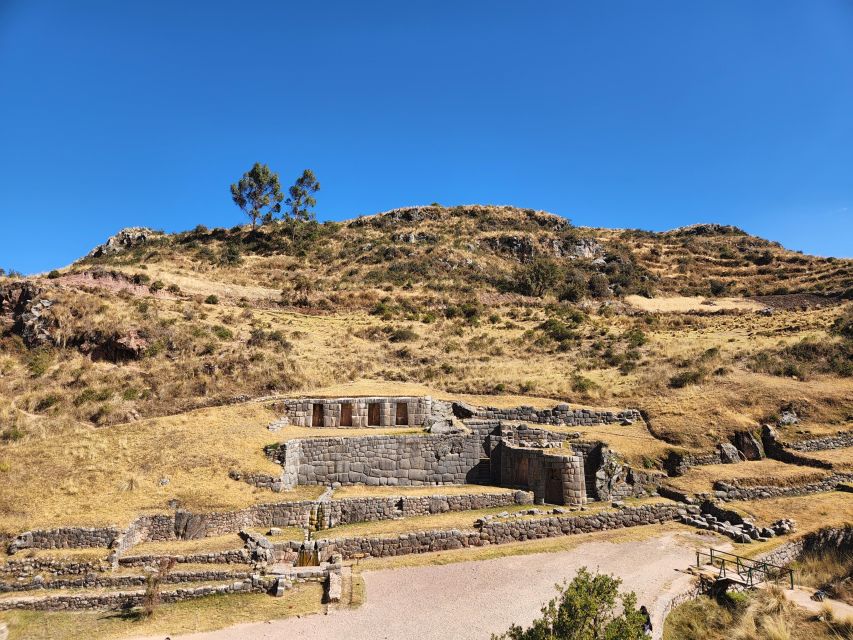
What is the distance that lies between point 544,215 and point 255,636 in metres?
91.2

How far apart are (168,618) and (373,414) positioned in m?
14.3

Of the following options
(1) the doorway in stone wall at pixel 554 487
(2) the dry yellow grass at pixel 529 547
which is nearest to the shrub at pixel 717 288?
(1) the doorway in stone wall at pixel 554 487

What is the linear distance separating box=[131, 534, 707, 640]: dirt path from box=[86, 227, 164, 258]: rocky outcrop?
65.2m

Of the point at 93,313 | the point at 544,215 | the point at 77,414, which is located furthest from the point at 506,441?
the point at 544,215

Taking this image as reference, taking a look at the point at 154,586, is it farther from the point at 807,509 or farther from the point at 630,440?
the point at 807,509

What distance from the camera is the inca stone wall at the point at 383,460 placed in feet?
75.4

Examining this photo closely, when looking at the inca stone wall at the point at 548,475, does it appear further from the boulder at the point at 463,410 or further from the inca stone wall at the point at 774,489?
the inca stone wall at the point at 774,489

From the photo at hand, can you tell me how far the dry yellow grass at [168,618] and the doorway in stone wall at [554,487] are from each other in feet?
33.6

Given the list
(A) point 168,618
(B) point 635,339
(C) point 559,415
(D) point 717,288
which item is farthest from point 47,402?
(D) point 717,288

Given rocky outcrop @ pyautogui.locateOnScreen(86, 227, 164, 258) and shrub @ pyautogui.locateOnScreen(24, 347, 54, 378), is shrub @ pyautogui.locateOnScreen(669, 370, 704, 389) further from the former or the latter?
rocky outcrop @ pyautogui.locateOnScreen(86, 227, 164, 258)

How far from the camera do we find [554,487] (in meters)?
21.0

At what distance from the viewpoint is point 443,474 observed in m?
23.6

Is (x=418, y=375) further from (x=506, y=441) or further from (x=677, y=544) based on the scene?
(x=677, y=544)

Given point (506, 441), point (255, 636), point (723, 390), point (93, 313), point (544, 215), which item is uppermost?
point (544, 215)
